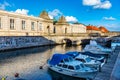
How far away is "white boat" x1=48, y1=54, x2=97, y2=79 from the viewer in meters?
23.6

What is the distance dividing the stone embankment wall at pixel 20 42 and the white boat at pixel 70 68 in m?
23.5

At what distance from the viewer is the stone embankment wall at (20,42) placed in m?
48.9

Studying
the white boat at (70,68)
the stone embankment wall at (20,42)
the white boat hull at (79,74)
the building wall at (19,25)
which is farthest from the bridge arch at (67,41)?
the white boat hull at (79,74)

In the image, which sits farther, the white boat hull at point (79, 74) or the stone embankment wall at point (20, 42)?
the stone embankment wall at point (20, 42)

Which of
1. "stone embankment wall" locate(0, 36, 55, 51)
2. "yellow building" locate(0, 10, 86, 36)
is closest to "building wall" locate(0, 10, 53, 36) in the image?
"yellow building" locate(0, 10, 86, 36)

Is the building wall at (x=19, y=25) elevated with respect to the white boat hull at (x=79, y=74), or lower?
elevated

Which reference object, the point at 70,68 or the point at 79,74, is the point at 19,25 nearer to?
the point at 70,68

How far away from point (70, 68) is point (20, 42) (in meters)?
34.0

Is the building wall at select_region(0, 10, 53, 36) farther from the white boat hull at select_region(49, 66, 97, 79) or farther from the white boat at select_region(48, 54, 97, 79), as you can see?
the white boat hull at select_region(49, 66, 97, 79)

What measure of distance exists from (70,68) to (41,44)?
42.9m

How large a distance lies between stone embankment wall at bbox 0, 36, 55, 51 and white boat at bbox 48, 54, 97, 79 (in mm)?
23530

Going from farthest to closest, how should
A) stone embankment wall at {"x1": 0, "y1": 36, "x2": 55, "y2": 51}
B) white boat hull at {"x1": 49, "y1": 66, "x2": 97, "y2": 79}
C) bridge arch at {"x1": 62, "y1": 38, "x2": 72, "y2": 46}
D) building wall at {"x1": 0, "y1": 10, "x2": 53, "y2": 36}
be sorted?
bridge arch at {"x1": 62, "y1": 38, "x2": 72, "y2": 46} < building wall at {"x1": 0, "y1": 10, "x2": 53, "y2": 36} < stone embankment wall at {"x1": 0, "y1": 36, "x2": 55, "y2": 51} < white boat hull at {"x1": 49, "y1": 66, "x2": 97, "y2": 79}

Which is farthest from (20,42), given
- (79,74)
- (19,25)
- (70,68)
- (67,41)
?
(79,74)

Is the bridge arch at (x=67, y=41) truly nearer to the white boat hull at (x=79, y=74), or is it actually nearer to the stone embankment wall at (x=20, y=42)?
the stone embankment wall at (x=20, y=42)
